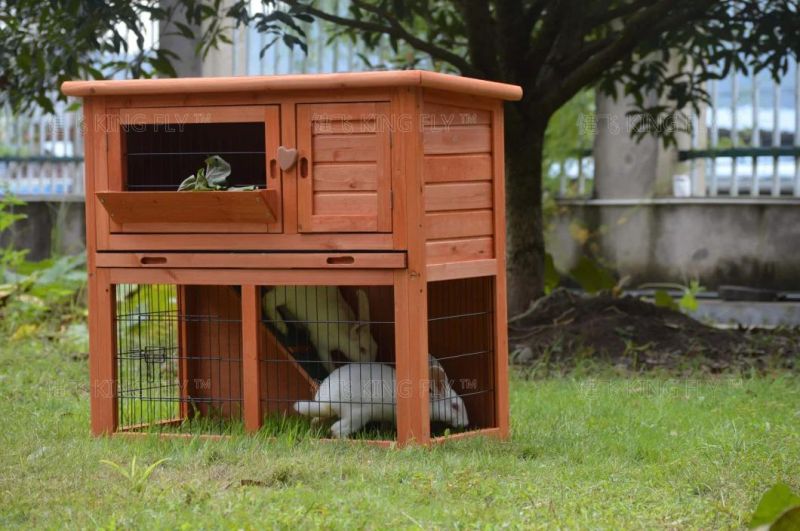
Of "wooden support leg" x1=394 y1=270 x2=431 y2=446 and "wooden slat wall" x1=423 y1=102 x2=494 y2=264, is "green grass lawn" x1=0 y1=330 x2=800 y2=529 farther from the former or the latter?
"wooden slat wall" x1=423 y1=102 x2=494 y2=264

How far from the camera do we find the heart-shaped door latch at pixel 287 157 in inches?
202

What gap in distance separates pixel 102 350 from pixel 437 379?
1.57 meters

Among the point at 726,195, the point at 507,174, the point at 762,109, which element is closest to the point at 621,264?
the point at 726,195

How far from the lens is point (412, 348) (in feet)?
16.5

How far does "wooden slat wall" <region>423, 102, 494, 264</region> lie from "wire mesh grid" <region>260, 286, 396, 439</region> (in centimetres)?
57

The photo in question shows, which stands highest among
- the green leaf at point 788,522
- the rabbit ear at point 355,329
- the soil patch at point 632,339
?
the rabbit ear at point 355,329

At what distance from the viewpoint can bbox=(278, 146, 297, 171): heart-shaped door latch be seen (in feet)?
16.8

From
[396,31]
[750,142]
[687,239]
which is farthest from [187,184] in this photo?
[750,142]

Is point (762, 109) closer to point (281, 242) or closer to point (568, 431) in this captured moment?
point (568, 431)

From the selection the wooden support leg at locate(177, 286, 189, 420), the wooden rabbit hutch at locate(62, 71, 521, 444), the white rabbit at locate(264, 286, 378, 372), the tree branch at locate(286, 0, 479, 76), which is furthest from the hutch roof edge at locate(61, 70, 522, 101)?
the tree branch at locate(286, 0, 479, 76)

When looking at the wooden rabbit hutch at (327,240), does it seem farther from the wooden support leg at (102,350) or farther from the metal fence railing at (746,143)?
the metal fence railing at (746,143)

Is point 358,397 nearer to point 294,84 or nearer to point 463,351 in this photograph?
point 463,351

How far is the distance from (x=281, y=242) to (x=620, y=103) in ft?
25.4

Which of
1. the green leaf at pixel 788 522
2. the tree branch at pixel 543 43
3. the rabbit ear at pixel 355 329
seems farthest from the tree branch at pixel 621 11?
the green leaf at pixel 788 522
